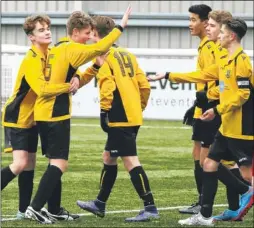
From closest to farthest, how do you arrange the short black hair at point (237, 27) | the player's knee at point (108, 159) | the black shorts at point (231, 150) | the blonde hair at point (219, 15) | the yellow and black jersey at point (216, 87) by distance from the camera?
1. the black shorts at point (231, 150)
2. the short black hair at point (237, 27)
3. the blonde hair at point (219, 15)
4. the player's knee at point (108, 159)
5. the yellow and black jersey at point (216, 87)

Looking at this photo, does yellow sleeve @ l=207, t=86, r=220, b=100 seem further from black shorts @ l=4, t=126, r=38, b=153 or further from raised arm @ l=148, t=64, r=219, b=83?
black shorts @ l=4, t=126, r=38, b=153

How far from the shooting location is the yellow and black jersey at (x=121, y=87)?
31.9 ft

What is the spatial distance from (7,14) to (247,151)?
80.9 ft

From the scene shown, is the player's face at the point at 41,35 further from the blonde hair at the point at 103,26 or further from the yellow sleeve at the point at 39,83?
the blonde hair at the point at 103,26

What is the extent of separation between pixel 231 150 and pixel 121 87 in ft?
3.79

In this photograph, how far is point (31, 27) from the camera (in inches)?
378

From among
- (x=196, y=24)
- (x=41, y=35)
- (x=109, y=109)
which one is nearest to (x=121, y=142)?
(x=109, y=109)

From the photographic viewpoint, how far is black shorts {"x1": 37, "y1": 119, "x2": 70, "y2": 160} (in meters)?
9.35

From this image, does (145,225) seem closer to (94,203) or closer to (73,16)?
(94,203)

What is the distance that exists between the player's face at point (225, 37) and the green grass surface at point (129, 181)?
4.98ft

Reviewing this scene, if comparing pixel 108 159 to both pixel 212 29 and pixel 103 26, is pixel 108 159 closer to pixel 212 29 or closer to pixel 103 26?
pixel 103 26

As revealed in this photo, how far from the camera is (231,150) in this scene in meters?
9.31

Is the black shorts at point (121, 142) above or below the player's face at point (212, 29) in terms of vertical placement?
below

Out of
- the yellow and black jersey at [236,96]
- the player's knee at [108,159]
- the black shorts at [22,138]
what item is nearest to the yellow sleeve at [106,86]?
the player's knee at [108,159]
